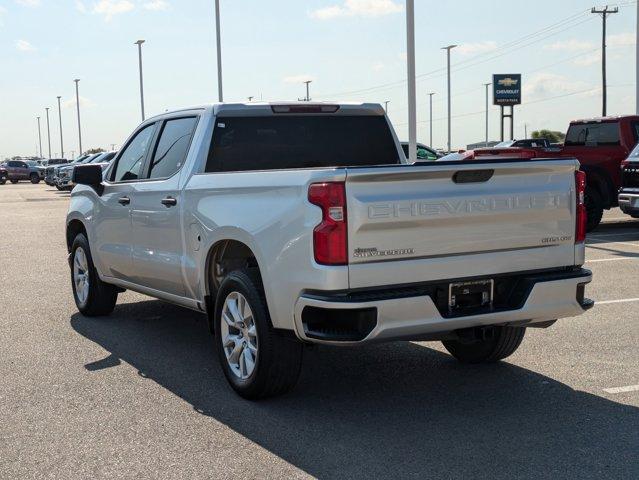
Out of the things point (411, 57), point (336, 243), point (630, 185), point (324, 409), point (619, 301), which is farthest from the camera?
point (411, 57)

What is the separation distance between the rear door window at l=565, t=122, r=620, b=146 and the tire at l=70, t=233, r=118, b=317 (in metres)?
11.7

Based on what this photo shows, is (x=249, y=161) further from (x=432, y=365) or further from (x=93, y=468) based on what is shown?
(x=93, y=468)

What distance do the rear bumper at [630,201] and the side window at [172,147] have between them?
33.4ft

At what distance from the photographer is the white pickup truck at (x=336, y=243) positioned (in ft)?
15.4

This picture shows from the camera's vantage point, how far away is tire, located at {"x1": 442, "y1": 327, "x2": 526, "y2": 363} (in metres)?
6.08

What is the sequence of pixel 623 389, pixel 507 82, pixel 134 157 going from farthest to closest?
pixel 507 82 < pixel 134 157 < pixel 623 389

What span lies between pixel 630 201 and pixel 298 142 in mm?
9819

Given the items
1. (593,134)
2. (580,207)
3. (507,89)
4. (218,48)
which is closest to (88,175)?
(580,207)

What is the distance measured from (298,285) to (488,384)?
1.75 m

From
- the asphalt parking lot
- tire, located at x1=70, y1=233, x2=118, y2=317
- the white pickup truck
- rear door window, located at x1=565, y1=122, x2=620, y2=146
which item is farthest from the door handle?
rear door window, located at x1=565, y1=122, x2=620, y2=146

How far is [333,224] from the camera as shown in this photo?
183 inches

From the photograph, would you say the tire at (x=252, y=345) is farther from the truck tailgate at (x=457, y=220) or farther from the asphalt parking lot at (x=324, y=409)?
the truck tailgate at (x=457, y=220)

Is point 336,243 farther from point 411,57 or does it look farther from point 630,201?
point 411,57

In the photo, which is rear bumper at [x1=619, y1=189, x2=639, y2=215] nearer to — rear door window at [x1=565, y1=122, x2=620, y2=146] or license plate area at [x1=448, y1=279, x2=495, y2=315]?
rear door window at [x1=565, y1=122, x2=620, y2=146]
